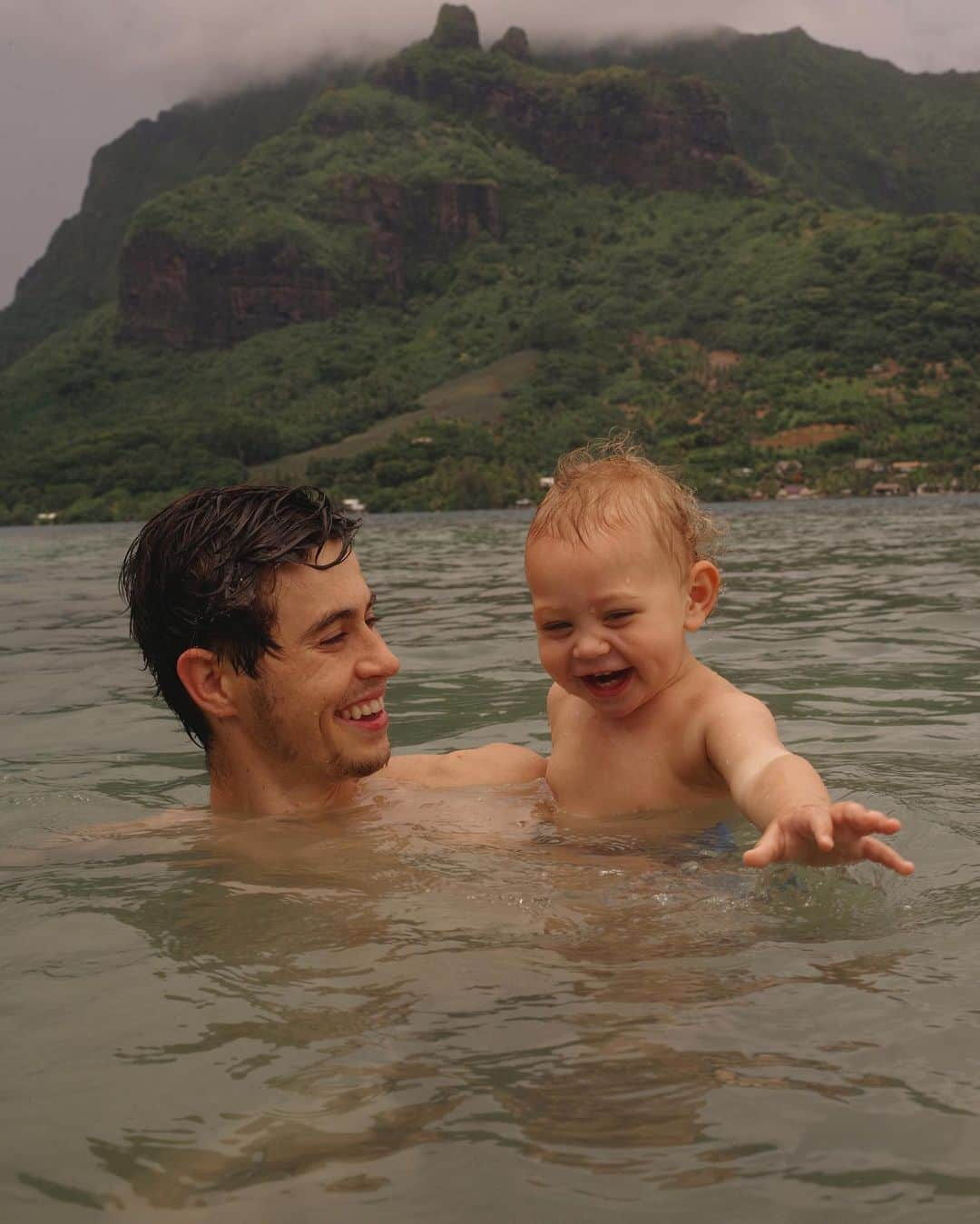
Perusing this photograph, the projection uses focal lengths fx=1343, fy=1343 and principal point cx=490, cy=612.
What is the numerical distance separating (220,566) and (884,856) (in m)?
1.93

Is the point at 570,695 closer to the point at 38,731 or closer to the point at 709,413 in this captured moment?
the point at 38,731

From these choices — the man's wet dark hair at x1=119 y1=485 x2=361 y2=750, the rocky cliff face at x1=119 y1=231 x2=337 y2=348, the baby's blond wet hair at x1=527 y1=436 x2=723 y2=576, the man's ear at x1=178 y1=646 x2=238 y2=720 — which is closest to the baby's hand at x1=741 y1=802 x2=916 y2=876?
the baby's blond wet hair at x1=527 y1=436 x2=723 y2=576

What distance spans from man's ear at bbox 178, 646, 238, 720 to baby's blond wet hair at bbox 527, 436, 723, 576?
90 cm

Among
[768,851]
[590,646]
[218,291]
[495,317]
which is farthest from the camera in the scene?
[218,291]

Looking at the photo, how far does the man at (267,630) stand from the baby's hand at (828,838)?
1382 mm

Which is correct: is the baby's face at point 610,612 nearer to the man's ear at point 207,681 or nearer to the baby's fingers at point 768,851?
the man's ear at point 207,681

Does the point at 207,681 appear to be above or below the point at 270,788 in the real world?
above

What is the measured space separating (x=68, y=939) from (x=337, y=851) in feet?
2.67

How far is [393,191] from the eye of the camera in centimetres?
15200

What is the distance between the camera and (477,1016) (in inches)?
87.7

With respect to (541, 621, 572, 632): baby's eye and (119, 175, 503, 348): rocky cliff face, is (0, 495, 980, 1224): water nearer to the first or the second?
(541, 621, 572, 632): baby's eye

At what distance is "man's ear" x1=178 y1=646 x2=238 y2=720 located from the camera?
11.7 ft

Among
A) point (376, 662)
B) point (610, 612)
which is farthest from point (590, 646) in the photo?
point (376, 662)

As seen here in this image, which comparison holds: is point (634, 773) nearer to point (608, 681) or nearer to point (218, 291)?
point (608, 681)
